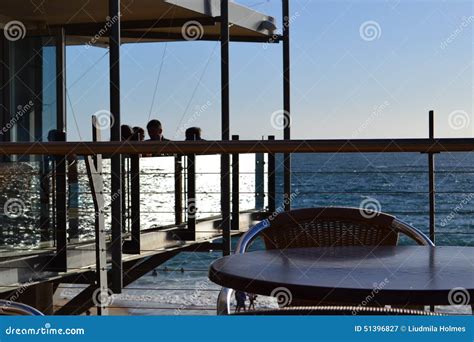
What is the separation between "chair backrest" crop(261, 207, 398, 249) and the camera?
256 centimetres

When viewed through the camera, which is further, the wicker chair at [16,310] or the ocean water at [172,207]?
the ocean water at [172,207]

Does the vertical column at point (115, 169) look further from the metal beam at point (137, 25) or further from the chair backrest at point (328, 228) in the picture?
the chair backrest at point (328, 228)

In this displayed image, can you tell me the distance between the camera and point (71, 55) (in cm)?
838

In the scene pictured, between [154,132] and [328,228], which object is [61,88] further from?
[328,228]

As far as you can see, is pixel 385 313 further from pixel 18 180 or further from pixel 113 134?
pixel 18 180

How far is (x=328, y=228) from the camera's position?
2.59m

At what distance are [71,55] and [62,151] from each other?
638cm

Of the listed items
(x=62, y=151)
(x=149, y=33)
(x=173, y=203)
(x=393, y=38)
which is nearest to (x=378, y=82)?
(x=393, y=38)
